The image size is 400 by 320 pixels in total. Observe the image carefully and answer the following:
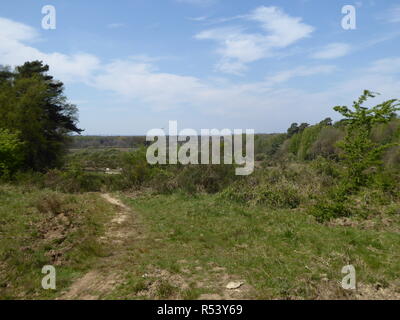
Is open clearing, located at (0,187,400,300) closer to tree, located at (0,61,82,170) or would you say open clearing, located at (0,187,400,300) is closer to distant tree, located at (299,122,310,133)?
tree, located at (0,61,82,170)

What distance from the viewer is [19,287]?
4609 millimetres

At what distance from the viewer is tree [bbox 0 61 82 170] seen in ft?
64.7

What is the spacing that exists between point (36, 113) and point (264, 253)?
812 inches

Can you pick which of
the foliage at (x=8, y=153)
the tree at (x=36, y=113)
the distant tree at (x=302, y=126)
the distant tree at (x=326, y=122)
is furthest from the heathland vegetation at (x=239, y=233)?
the distant tree at (x=302, y=126)

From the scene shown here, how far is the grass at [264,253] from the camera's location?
14.7ft

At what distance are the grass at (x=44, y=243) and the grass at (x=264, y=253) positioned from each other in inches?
41.8

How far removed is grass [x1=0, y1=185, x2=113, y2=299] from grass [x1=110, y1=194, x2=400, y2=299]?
1.06 m

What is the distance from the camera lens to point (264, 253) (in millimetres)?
5852

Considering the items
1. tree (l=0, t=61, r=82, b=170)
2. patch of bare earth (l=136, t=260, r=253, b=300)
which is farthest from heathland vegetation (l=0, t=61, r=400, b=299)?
tree (l=0, t=61, r=82, b=170)

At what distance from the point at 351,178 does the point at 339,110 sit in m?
1.91

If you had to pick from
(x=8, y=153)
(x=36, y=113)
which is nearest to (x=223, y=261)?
(x=8, y=153)

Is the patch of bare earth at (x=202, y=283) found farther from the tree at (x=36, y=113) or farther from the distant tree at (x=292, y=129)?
the distant tree at (x=292, y=129)

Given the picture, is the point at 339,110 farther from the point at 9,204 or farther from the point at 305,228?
the point at 9,204
